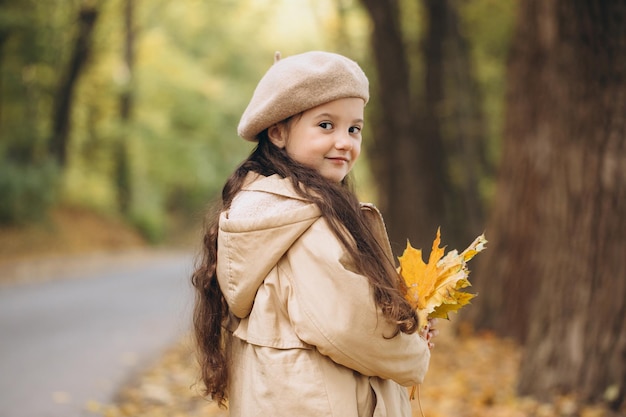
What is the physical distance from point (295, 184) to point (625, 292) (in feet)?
10.7

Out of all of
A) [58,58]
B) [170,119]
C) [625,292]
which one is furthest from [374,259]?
[170,119]

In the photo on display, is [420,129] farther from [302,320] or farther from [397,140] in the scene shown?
[302,320]

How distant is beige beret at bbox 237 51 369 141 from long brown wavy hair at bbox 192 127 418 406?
14 cm

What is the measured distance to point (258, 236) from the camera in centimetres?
219

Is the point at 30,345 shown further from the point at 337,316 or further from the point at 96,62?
the point at 96,62

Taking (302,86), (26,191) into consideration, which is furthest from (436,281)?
(26,191)

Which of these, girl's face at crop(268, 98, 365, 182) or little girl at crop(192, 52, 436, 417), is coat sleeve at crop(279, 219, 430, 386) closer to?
little girl at crop(192, 52, 436, 417)

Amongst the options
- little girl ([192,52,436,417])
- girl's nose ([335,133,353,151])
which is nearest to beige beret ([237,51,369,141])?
little girl ([192,52,436,417])

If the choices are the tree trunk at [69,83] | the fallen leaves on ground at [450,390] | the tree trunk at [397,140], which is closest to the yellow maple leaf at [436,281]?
the fallen leaves on ground at [450,390]

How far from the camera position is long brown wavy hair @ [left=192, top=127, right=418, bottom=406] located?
2148 millimetres

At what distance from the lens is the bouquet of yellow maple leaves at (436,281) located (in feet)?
7.42

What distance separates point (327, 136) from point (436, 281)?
21.9 inches

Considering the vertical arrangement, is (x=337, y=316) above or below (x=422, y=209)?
above

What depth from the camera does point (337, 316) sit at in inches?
82.4
